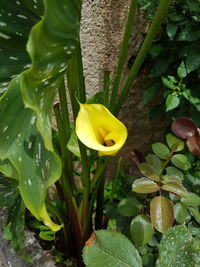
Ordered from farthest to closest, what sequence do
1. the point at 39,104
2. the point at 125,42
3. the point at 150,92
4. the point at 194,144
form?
1. the point at 150,92
2. the point at 194,144
3. the point at 125,42
4. the point at 39,104

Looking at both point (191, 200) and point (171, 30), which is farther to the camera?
point (171, 30)

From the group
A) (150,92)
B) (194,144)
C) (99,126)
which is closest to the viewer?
(99,126)

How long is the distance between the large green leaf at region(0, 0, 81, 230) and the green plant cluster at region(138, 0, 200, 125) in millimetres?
463

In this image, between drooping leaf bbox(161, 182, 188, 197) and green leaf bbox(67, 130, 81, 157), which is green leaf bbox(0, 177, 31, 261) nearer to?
green leaf bbox(67, 130, 81, 157)

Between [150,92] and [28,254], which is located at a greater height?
[150,92]

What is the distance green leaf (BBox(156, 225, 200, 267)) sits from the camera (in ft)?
1.96

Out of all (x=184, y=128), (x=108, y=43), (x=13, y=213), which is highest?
(x=108, y=43)

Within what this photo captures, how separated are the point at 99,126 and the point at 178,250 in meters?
0.25

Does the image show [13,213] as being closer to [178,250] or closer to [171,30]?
[178,250]

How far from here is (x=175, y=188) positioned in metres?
0.69

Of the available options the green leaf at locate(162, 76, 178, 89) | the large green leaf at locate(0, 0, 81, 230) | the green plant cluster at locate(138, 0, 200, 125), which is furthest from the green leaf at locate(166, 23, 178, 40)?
the large green leaf at locate(0, 0, 81, 230)

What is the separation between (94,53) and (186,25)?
0.76 ft

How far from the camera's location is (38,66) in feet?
1.22

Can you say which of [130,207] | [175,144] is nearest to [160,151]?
[175,144]
